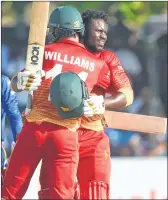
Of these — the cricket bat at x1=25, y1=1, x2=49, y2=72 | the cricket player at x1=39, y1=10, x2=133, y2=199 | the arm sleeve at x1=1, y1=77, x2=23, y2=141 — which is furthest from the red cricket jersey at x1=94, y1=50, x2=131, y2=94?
the arm sleeve at x1=1, y1=77, x2=23, y2=141

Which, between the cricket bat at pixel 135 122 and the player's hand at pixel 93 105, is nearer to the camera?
the player's hand at pixel 93 105

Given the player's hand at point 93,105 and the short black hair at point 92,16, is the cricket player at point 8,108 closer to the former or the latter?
the short black hair at point 92,16

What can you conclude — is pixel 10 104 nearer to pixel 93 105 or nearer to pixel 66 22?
pixel 66 22

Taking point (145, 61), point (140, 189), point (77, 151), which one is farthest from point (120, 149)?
point (77, 151)

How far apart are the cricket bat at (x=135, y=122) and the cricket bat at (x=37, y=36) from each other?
979 millimetres

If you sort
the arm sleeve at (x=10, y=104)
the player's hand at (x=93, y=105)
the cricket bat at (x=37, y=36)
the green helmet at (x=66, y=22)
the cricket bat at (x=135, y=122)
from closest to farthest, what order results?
the player's hand at (x=93, y=105) < the cricket bat at (x=37, y=36) < the green helmet at (x=66, y=22) < the cricket bat at (x=135, y=122) < the arm sleeve at (x=10, y=104)

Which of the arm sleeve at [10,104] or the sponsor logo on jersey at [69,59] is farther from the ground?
the sponsor logo on jersey at [69,59]

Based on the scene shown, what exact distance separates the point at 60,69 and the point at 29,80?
282 mm

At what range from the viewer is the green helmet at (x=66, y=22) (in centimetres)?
771

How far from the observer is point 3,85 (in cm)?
878

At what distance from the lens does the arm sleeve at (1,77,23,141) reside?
28.9ft

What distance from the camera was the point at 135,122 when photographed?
8422 mm

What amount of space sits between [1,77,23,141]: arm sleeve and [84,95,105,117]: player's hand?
147cm

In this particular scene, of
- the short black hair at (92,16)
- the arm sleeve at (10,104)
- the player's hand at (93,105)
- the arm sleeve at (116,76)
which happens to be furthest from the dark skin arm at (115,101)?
the arm sleeve at (10,104)
